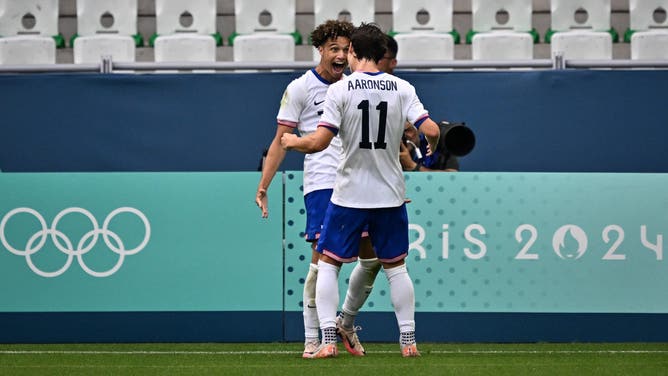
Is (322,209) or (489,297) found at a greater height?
(322,209)

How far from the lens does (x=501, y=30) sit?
1301 centimetres

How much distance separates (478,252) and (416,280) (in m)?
0.50

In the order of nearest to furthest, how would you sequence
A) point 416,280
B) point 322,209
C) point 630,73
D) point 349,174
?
point 349,174 < point 322,209 < point 416,280 < point 630,73

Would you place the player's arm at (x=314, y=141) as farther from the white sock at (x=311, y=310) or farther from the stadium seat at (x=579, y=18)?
the stadium seat at (x=579, y=18)

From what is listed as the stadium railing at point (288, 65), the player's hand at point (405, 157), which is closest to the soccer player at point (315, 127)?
the player's hand at point (405, 157)

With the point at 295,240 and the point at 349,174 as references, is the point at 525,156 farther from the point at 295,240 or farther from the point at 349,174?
the point at 349,174

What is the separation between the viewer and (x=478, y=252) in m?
8.75

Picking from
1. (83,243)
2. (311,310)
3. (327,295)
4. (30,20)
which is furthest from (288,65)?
(30,20)

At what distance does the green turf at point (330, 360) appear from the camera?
6.16m

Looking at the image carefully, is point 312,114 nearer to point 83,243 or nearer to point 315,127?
point 315,127

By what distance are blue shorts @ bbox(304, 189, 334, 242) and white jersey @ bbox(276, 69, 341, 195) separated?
0.12 ft

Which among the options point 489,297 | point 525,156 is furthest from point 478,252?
point 525,156

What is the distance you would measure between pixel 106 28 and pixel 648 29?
6.00 meters

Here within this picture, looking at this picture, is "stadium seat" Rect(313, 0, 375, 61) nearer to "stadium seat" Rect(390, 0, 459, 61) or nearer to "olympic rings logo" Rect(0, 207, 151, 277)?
"stadium seat" Rect(390, 0, 459, 61)
